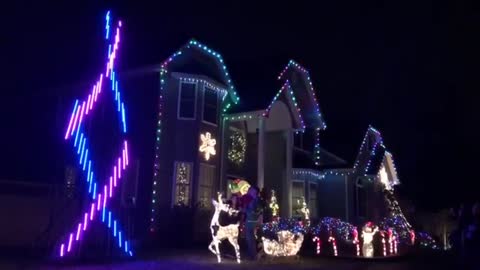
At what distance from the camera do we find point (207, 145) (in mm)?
21688

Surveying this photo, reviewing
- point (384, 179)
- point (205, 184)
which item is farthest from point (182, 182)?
point (384, 179)

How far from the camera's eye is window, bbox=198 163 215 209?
2144 centimetres

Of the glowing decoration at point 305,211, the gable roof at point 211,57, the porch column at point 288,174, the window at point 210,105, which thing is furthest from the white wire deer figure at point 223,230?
the glowing decoration at point 305,211

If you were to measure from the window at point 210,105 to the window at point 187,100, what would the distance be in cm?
56

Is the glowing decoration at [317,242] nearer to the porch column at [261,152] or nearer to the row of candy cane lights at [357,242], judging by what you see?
the row of candy cane lights at [357,242]

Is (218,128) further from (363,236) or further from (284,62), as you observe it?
(363,236)

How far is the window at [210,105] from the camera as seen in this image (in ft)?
72.2

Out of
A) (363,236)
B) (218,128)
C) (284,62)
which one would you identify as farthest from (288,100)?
(363,236)

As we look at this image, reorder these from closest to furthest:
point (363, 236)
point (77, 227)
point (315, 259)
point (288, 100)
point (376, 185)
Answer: point (77, 227)
point (315, 259)
point (363, 236)
point (288, 100)
point (376, 185)

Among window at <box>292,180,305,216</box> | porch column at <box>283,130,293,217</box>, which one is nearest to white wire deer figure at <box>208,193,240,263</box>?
porch column at <box>283,130,293,217</box>

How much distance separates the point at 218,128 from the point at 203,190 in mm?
2847

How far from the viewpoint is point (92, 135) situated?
556 inches

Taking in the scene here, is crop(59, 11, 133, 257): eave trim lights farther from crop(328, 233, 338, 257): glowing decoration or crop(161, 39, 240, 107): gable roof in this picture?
crop(328, 233, 338, 257): glowing decoration

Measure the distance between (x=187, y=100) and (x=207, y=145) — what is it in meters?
2.09
